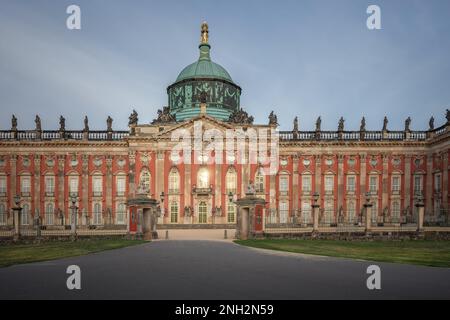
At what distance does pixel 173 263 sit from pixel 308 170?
35.2m

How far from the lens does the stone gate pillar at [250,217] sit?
25672 millimetres

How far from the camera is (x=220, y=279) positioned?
10859 mm

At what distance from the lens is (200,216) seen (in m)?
43.2

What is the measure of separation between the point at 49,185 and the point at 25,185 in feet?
11.1

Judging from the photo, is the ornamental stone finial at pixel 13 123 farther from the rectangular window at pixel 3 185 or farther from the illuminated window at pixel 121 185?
the illuminated window at pixel 121 185

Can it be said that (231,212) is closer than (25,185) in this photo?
Yes

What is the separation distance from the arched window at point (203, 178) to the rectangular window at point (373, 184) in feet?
80.3

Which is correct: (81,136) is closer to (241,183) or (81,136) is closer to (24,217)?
(24,217)

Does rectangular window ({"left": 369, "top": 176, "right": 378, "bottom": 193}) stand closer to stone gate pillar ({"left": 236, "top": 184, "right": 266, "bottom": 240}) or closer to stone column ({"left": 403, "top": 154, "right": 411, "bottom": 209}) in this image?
stone column ({"left": 403, "top": 154, "right": 411, "bottom": 209})

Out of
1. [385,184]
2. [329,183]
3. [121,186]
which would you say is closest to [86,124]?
[121,186]

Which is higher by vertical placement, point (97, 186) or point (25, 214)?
point (97, 186)

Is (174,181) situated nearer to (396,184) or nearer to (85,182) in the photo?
(85,182)

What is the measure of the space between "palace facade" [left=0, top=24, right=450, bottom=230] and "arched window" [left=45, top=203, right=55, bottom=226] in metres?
0.14

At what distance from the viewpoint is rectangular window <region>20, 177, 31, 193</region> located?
44.2 m
